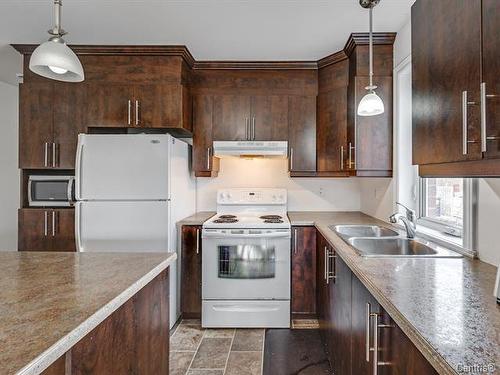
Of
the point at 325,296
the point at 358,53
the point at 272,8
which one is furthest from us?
the point at 358,53

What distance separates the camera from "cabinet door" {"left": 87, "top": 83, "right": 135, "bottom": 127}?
114 inches

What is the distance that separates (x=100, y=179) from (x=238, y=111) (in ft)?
4.68

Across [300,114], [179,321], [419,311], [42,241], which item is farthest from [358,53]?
[42,241]

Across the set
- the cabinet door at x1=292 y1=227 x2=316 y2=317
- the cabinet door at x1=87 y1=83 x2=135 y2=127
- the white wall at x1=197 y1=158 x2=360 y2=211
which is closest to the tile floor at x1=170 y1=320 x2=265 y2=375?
the cabinet door at x1=292 y1=227 x2=316 y2=317

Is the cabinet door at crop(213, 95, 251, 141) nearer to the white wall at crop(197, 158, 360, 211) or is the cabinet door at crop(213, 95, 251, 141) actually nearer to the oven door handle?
the white wall at crop(197, 158, 360, 211)

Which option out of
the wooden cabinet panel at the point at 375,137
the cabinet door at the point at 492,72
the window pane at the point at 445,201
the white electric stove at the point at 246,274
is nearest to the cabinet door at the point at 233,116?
the white electric stove at the point at 246,274

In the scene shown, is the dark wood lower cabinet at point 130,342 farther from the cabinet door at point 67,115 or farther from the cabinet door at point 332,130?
the cabinet door at point 332,130

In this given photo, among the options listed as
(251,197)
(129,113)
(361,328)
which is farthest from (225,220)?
(361,328)

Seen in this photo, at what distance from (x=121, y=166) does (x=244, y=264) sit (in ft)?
4.27

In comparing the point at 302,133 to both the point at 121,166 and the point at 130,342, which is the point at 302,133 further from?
the point at 130,342

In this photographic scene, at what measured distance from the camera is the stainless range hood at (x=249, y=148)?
10.2 feet

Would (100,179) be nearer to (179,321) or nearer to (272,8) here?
(179,321)

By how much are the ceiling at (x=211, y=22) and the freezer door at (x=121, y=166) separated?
32.4 inches

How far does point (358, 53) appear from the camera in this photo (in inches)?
106
